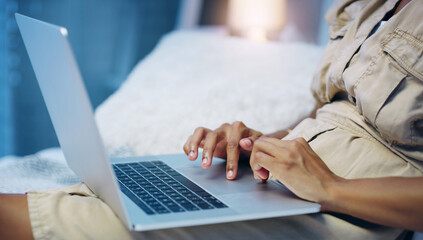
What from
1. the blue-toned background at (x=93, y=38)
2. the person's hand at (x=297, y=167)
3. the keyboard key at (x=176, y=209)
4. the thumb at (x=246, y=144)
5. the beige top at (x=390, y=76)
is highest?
the beige top at (x=390, y=76)

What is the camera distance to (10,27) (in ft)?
7.47

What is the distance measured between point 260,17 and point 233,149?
4.98ft

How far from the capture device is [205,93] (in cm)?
158

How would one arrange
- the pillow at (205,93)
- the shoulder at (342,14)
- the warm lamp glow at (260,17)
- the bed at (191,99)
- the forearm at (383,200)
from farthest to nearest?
the warm lamp glow at (260,17) → the pillow at (205,93) → the bed at (191,99) → the shoulder at (342,14) → the forearm at (383,200)

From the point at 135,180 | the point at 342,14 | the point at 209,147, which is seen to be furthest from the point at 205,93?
the point at 135,180

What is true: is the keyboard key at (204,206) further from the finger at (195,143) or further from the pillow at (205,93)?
the pillow at (205,93)

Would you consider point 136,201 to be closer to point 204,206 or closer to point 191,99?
point 204,206

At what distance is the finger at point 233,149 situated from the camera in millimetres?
836

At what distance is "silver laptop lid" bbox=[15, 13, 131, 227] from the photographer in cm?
58

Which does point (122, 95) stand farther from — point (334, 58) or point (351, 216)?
point (351, 216)

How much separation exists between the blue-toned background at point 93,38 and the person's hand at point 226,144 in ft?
4.15

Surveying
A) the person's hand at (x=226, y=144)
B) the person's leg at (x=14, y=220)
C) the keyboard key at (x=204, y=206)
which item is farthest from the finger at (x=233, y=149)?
the person's leg at (x=14, y=220)

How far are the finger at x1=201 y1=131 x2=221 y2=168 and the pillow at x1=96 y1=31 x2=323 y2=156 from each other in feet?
1.43

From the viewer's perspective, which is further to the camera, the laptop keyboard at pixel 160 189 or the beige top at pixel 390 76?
the beige top at pixel 390 76
